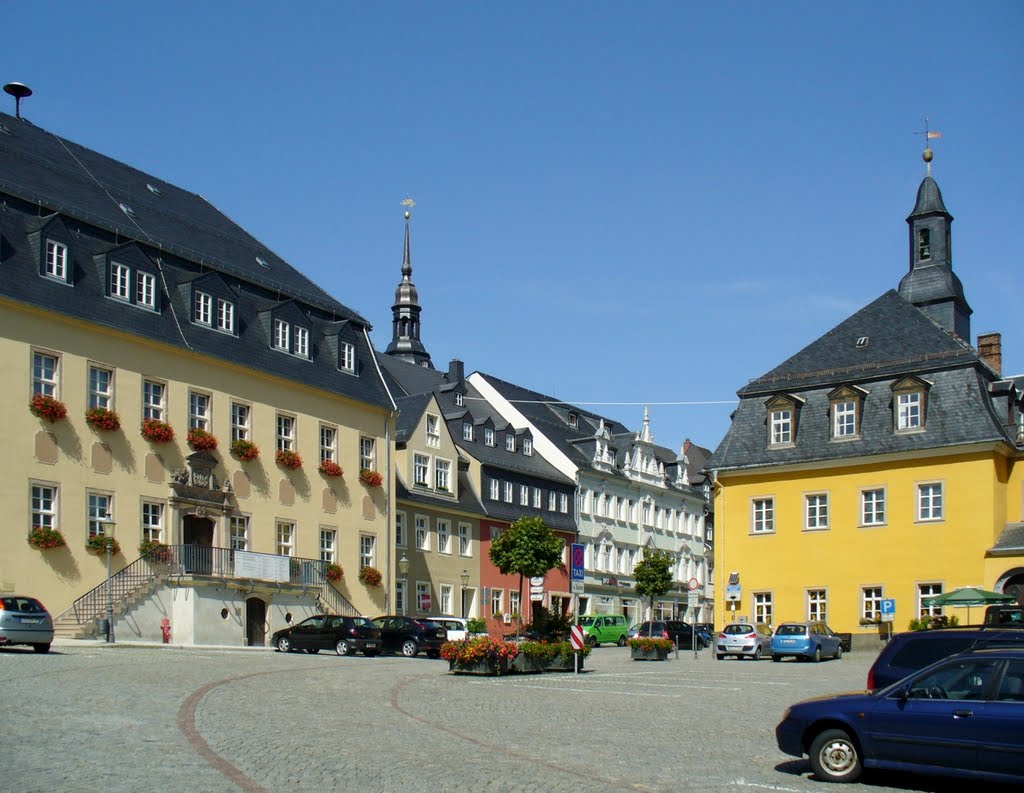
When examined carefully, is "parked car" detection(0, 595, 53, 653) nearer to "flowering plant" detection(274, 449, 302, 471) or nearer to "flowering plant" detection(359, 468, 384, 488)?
"flowering plant" detection(274, 449, 302, 471)

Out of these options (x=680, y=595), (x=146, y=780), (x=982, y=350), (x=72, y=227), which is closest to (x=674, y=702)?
(x=146, y=780)

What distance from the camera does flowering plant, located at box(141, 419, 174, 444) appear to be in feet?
129

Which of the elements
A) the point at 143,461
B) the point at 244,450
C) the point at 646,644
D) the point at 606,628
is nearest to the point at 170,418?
the point at 143,461

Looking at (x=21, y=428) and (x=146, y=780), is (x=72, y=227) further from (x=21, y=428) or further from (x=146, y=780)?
(x=146, y=780)

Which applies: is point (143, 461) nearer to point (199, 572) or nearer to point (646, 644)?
point (199, 572)

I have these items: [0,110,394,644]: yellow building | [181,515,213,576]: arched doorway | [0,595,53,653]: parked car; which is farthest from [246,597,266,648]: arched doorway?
[0,595,53,653]: parked car

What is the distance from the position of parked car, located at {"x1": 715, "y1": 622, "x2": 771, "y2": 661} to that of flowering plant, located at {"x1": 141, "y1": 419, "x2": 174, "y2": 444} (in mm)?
18791

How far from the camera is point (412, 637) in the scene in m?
40.7

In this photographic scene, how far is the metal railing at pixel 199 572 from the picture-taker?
120 feet

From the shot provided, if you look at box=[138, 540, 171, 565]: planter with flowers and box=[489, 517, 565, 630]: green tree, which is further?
box=[489, 517, 565, 630]: green tree

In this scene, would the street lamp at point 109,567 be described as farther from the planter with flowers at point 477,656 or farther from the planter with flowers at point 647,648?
the planter with flowers at point 647,648

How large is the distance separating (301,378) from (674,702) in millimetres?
26537

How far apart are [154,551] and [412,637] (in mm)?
8219

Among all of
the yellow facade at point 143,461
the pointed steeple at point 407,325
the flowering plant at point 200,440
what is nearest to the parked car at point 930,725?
the yellow facade at point 143,461
